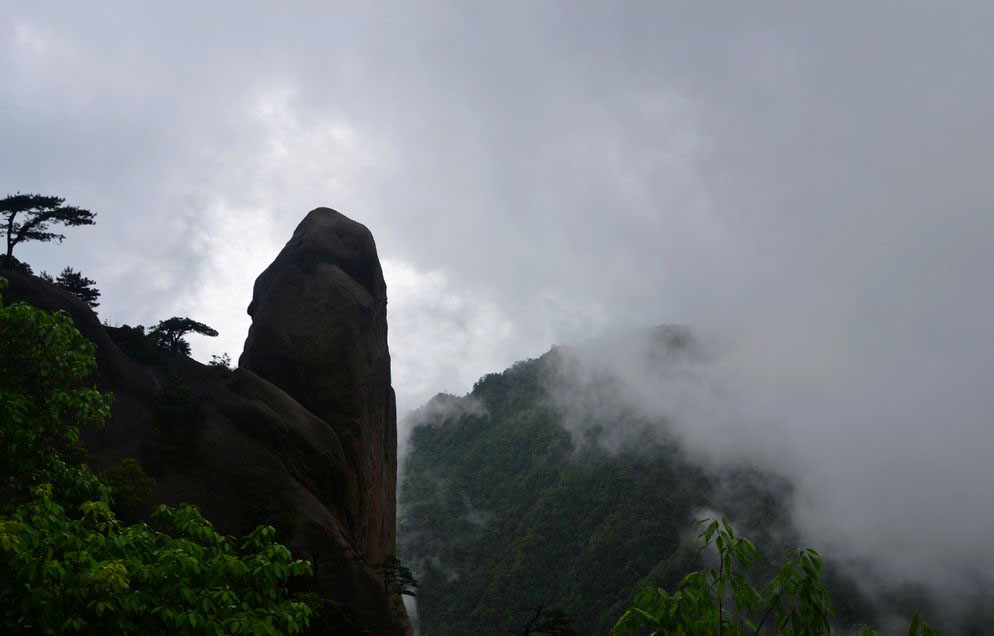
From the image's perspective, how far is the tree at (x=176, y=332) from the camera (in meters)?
29.8

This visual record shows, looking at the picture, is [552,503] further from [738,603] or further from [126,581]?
[738,603]

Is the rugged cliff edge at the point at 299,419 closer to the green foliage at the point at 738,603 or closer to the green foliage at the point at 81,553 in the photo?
the green foliage at the point at 81,553

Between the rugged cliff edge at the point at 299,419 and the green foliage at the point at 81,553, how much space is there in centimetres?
848

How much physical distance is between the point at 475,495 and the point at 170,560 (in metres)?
122

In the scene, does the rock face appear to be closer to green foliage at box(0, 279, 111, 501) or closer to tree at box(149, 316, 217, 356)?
tree at box(149, 316, 217, 356)

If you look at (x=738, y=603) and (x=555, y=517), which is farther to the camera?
(x=555, y=517)

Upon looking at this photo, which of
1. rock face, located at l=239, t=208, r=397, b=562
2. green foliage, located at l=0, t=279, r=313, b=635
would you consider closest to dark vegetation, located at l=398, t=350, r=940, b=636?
rock face, located at l=239, t=208, r=397, b=562

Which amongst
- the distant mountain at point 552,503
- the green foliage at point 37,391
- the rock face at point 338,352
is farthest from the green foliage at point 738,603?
the distant mountain at point 552,503

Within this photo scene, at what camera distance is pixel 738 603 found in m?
5.65

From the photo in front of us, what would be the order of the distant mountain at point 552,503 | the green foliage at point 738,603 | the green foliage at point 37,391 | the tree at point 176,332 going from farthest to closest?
the distant mountain at point 552,503 < the tree at point 176,332 < the green foliage at point 37,391 < the green foliage at point 738,603

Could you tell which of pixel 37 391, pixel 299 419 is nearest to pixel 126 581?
pixel 37 391

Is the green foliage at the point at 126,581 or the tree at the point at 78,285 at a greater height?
the tree at the point at 78,285

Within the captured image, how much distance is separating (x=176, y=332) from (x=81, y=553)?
25716 millimetres

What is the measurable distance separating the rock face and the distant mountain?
46.1 m
